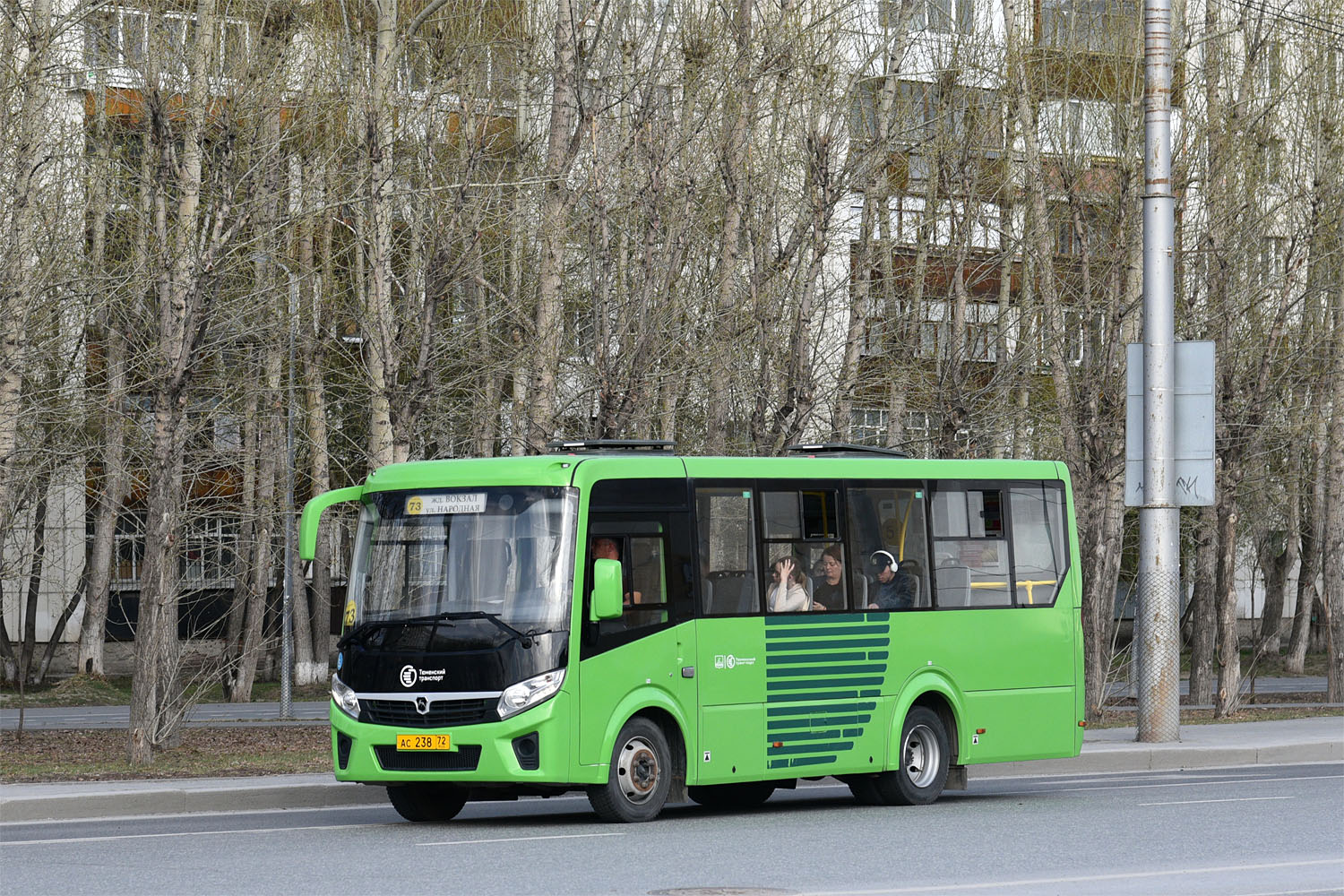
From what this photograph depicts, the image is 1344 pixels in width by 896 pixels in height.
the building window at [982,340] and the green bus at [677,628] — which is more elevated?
the building window at [982,340]

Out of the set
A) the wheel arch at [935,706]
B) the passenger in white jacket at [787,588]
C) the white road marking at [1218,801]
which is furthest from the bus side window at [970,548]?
the white road marking at [1218,801]

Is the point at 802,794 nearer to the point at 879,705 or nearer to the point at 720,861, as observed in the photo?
the point at 879,705

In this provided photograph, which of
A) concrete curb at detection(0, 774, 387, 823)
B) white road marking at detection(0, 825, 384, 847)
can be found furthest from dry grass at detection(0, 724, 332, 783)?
white road marking at detection(0, 825, 384, 847)

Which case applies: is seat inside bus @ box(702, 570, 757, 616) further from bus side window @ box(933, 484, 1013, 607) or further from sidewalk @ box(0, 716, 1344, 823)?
sidewalk @ box(0, 716, 1344, 823)

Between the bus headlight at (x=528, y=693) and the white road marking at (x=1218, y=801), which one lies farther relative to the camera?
the white road marking at (x=1218, y=801)

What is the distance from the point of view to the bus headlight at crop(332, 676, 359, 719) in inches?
616

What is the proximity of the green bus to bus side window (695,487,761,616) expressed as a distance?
2 cm

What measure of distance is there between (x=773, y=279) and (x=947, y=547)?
954 centimetres

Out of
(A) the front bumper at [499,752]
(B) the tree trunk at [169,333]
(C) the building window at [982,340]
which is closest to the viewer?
(A) the front bumper at [499,752]

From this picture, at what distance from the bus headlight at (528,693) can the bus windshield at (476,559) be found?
369 millimetres

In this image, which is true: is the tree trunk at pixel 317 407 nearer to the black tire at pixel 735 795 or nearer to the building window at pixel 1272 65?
the black tire at pixel 735 795

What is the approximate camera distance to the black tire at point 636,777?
15.2 meters

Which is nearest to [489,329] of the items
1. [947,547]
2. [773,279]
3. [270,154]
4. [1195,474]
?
[773,279]

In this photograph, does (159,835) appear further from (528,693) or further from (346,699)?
(528,693)
